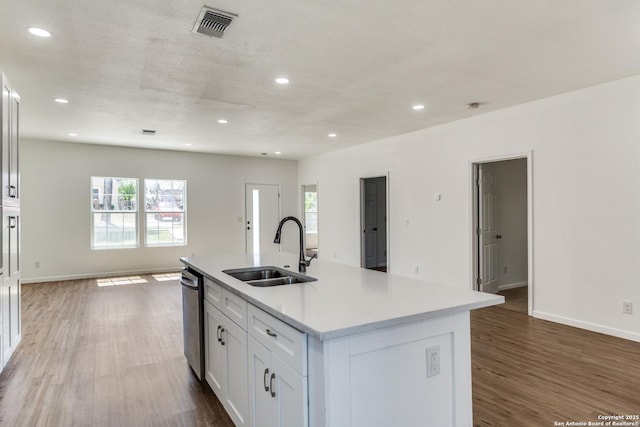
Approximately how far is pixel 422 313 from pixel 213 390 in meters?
1.74

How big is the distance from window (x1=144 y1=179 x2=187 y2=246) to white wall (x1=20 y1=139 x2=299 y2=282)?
0.44 ft

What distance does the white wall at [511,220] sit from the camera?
19.2 ft

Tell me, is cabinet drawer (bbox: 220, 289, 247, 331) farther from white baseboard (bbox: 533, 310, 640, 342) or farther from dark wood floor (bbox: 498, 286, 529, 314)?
dark wood floor (bbox: 498, 286, 529, 314)

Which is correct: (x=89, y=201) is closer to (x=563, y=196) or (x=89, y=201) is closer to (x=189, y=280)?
(x=189, y=280)

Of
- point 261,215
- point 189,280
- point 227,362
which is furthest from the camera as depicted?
point 261,215

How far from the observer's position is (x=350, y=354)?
1422mm

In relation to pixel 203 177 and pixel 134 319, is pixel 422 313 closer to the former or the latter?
pixel 134 319

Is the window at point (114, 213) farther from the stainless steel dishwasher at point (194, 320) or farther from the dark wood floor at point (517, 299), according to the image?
the dark wood floor at point (517, 299)

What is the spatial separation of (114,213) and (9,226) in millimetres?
4577

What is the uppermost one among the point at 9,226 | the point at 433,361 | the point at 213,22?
the point at 213,22

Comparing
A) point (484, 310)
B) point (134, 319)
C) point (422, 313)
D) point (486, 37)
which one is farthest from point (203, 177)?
point (422, 313)

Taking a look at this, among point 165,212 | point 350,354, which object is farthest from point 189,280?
point 165,212

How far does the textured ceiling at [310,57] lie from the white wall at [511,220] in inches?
61.9

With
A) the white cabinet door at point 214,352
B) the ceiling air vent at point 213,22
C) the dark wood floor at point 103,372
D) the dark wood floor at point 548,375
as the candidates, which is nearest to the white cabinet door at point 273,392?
the white cabinet door at point 214,352
